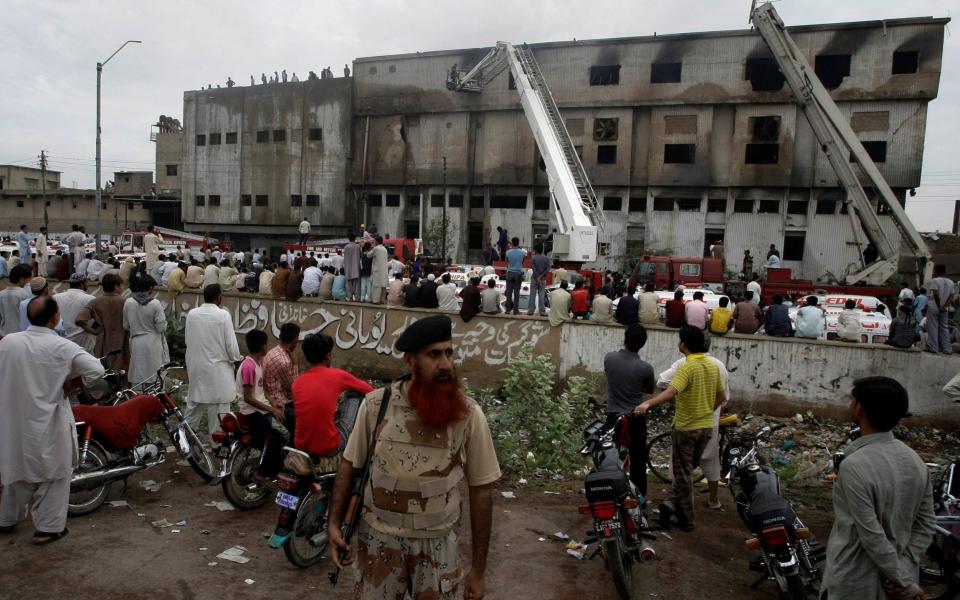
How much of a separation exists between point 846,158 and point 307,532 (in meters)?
28.4

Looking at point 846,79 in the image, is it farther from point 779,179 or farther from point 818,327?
point 818,327

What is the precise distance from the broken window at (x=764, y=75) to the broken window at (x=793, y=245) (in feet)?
23.0

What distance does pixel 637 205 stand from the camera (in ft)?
108

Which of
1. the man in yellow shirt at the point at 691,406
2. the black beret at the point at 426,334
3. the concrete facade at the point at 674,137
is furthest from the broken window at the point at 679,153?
the black beret at the point at 426,334

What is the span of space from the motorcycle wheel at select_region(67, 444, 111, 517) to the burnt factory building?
2389 centimetres

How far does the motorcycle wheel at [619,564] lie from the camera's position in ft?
14.2

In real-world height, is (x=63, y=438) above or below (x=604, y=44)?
below

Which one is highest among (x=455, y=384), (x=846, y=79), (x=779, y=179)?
(x=846, y=79)

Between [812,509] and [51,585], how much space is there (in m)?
6.86

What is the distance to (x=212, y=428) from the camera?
22.4ft

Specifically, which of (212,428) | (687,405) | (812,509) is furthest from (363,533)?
(812,509)

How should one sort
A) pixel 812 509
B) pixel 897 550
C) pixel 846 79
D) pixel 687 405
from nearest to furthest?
pixel 897 550 → pixel 687 405 → pixel 812 509 → pixel 846 79

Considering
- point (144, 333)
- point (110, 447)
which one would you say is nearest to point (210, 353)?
point (110, 447)

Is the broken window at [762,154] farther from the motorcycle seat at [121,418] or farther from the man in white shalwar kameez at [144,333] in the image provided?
the motorcycle seat at [121,418]
